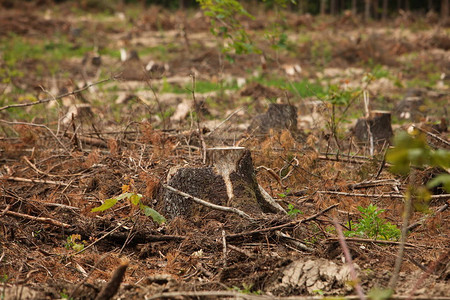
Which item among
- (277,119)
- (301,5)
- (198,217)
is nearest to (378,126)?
(277,119)

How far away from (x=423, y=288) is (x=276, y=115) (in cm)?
444

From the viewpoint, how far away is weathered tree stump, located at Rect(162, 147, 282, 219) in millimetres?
3773

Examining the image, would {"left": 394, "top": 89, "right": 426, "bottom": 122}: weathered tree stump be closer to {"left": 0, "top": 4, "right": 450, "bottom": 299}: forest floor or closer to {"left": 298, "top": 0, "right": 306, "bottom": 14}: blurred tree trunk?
{"left": 0, "top": 4, "right": 450, "bottom": 299}: forest floor

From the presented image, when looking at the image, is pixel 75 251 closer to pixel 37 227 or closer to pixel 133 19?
pixel 37 227

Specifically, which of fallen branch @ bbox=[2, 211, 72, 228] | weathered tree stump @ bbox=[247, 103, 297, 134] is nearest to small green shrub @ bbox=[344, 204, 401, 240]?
fallen branch @ bbox=[2, 211, 72, 228]

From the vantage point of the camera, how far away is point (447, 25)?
19422 mm

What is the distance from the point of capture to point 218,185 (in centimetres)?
381

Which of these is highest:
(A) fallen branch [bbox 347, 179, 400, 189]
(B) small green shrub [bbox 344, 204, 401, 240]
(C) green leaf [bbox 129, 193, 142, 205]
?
(C) green leaf [bbox 129, 193, 142, 205]

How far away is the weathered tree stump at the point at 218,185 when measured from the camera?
3773 mm

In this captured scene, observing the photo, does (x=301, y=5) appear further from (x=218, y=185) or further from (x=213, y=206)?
(x=213, y=206)

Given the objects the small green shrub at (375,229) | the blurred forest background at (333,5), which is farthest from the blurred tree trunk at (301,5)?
the small green shrub at (375,229)

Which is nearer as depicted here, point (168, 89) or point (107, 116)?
point (107, 116)

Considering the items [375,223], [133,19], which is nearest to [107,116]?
[375,223]

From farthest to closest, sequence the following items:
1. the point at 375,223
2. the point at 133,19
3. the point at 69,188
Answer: the point at 133,19 → the point at 69,188 → the point at 375,223
